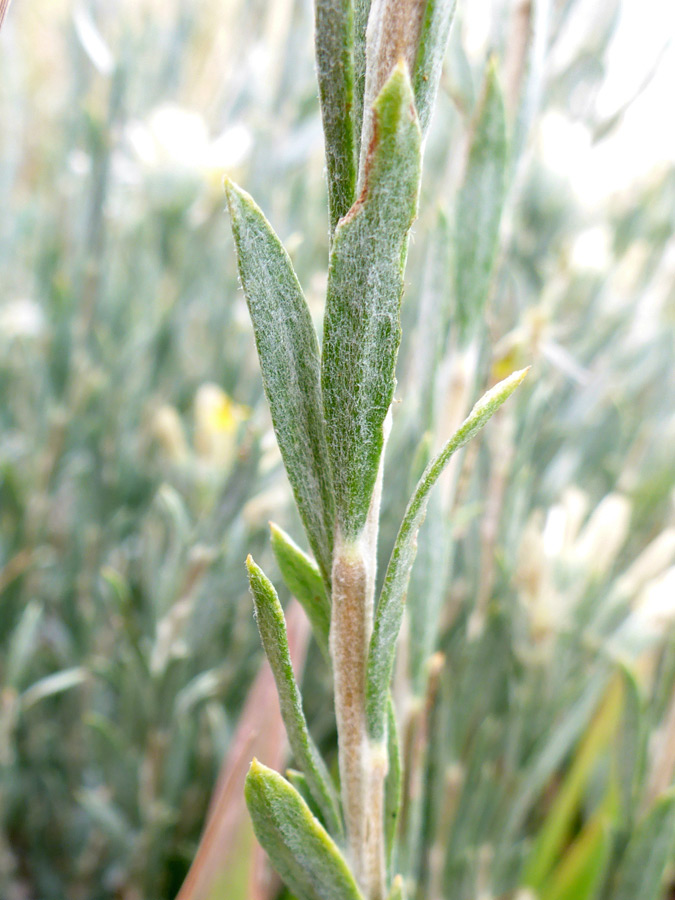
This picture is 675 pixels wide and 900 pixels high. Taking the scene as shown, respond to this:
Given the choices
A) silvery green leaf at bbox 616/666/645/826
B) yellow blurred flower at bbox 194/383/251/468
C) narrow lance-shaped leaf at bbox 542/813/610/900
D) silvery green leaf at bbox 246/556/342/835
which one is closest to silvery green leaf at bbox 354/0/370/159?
silvery green leaf at bbox 246/556/342/835

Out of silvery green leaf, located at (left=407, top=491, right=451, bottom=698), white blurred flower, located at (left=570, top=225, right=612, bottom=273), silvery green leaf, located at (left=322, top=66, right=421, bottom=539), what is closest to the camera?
silvery green leaf, located at (left=322, top=66, right=421, bottom=539)

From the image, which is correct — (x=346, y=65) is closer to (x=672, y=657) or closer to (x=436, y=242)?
(x=436, y=242)

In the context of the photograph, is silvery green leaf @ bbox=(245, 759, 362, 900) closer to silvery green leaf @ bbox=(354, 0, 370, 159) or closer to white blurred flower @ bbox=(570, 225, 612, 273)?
silvery green leaf @ bbox=(354, 0, 370, 159)

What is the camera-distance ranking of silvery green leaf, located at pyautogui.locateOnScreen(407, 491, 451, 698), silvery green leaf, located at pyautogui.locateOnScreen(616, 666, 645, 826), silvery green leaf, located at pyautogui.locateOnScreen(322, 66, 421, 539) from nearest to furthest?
silvery green leaf, located at pyautogui.locateOnScreen(322, 66, 421, 539)
silvery green leaf, located at pyautogui.locateOnScreen(407, 491, 451, 698)
silvery green leaf, located at pyautogui.locateOnScreen(616, 666, 645, 826)

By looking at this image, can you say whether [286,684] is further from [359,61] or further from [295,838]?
[359,61]

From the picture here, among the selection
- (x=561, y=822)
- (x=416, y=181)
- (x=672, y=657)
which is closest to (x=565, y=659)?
(x=672, y=657)

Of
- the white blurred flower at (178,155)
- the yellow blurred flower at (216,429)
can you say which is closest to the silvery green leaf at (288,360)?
the yellow blurred flower at (216,429)
